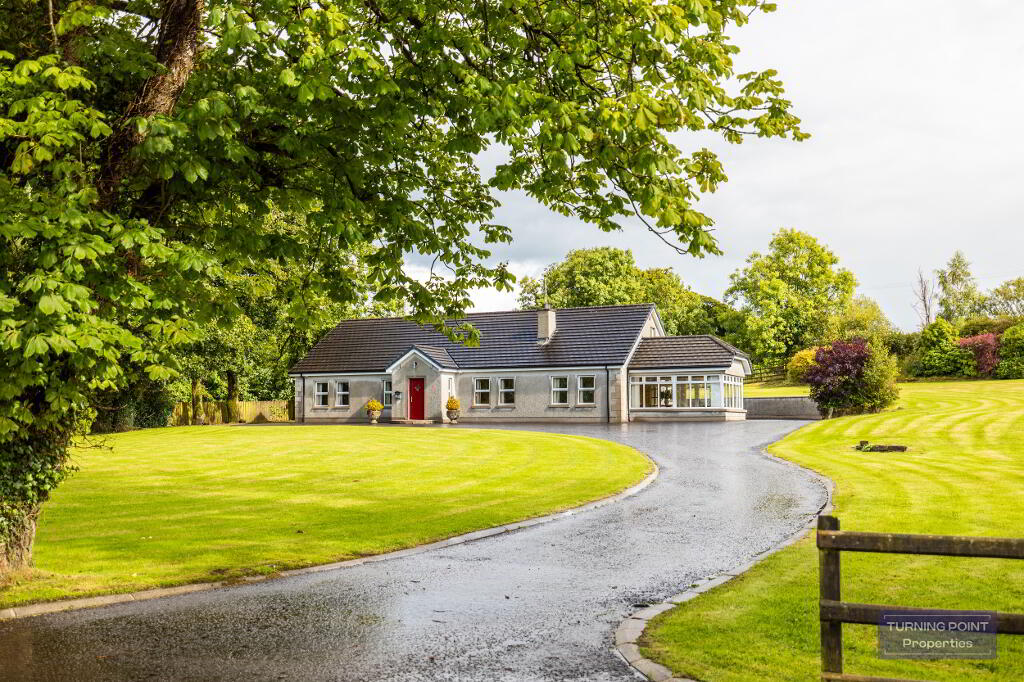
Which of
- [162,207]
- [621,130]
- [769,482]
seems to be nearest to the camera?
[621,130]

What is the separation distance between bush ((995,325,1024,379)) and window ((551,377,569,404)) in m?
37.0

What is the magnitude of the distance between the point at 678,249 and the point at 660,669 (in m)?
4.76

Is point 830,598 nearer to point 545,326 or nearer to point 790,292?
point 545,326

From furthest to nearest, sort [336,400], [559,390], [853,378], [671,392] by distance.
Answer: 1. [336,400]
2. [559,390]
3. [671,392]
4. [853,378]

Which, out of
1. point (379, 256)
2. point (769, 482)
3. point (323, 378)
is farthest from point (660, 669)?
point (323, 378)

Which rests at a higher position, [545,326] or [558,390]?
[545,326]

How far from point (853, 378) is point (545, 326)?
1870 cm

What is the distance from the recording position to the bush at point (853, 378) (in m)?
44.2

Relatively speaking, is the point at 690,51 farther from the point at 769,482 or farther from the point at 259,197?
the point at 769,482

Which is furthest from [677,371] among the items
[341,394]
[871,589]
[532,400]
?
[871,589]

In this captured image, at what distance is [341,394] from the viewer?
5438 cm

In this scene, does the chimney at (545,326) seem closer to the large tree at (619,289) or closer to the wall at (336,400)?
Result: the wall at (336,400)

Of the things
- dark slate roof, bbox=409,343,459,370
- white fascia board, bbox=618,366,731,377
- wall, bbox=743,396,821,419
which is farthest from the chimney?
wall, bbox=743,396,821,419

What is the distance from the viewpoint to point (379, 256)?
12.0 m
